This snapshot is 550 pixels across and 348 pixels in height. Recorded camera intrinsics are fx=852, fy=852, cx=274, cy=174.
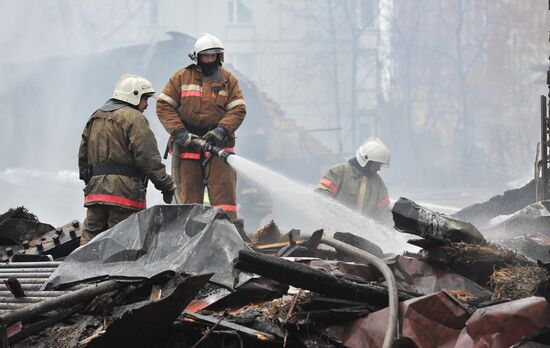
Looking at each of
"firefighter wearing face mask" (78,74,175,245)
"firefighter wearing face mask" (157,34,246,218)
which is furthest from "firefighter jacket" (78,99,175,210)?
"firefighter wearing face mask" (157,34,246,218)

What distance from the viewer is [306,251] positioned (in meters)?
6.19

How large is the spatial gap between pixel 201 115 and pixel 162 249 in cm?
293

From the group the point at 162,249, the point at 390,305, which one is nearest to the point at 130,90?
the point at 162,249

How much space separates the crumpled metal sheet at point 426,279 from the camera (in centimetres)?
504

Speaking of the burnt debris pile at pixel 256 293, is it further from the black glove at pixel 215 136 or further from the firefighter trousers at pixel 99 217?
the black glove at pixel 215 136

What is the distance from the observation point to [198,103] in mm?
7695

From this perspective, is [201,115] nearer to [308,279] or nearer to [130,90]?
[130,90]

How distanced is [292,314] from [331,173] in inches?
191

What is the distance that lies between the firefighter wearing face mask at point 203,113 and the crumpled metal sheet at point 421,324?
11.9 ft

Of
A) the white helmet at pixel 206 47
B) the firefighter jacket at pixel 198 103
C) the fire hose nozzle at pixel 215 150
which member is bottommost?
the fire hose nozzle at pixel 215 150

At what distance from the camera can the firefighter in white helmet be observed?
9086mm

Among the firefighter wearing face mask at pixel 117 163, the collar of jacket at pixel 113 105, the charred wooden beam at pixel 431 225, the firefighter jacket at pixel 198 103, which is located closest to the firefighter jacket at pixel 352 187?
the firefighter jacket at pixel 198 103

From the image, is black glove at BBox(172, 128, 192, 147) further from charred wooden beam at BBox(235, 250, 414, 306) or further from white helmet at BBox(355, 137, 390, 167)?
charred wooden beam at BBox(235, 250, 414, 306)

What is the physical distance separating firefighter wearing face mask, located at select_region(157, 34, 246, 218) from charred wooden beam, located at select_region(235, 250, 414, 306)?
11.0ft
